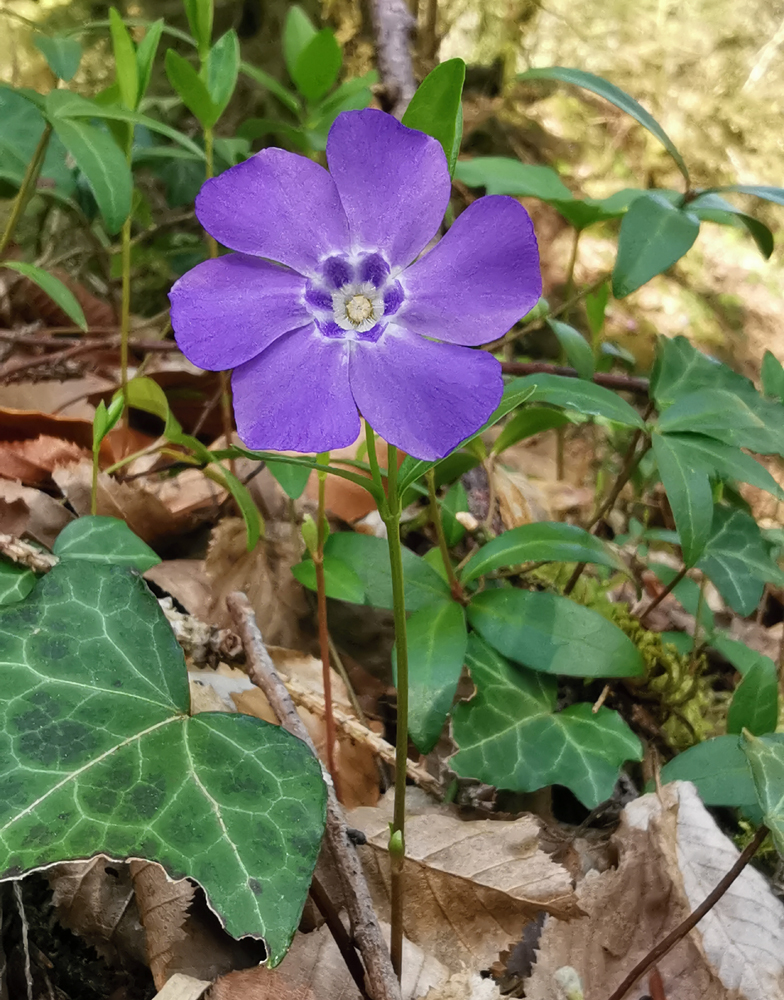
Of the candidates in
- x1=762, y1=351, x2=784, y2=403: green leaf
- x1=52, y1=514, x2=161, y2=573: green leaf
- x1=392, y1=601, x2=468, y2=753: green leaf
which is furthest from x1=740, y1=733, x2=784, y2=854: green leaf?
x1=762, y1=351, x2=784, y2=403: green leaf

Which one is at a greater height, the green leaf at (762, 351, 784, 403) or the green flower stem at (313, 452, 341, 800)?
the green leaf at (762, 351, 784, 403)

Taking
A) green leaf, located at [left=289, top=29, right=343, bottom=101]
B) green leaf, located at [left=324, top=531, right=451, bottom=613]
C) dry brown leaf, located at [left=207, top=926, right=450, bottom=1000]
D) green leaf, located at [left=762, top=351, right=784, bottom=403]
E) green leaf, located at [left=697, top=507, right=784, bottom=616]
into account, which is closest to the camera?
dry brown leaf, located at [left=207, top=926, right=450, bottom=1000]

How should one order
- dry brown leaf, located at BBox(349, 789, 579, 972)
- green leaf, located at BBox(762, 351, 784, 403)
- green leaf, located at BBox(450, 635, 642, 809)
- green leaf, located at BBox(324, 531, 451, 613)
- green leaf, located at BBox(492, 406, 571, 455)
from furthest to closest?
1. green leaf, located at BBox(762, 351, 784, 403)
2. green leaf, located at BBox(492, 406, 571, 455)
3. green leaf, located at BBox(324, 531, 451, 613)
4. green leaf, located at BBox(450, 635, 642, 809)
5. dry brown leaf, located at BBox(349, 789, 579, 972)

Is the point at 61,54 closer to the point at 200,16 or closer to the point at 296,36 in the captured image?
the point at 296,36

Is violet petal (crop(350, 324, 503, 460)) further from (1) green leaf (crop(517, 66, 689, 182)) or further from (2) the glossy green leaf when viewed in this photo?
(1) green leaf (crop(517, 66, 689, 182))

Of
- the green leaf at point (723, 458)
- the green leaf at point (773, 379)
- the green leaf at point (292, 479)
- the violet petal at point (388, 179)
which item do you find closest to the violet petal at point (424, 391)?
the violet petal at point (388, 179)

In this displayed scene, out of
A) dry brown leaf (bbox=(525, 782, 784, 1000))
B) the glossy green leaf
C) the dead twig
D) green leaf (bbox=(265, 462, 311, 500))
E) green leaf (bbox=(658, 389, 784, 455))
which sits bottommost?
dry brown leaf (bbox=(525, 782, 784, 1000))

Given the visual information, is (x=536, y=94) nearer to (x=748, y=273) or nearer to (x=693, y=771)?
(x=748, y=273)

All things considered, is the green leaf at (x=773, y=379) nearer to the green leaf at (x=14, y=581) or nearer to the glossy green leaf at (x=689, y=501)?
the glossy green leaf at (x=689, y=501)
